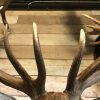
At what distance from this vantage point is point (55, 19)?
3.73 m

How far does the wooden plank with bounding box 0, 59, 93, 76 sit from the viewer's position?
271 centimetres

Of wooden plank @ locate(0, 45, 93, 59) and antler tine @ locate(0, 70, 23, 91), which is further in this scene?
wooden plank @ locate(0, 45, 93, 59)

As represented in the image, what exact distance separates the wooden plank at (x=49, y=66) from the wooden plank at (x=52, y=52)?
0.26 ft

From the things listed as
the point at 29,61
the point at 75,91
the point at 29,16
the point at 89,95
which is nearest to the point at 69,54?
the point at 29,61

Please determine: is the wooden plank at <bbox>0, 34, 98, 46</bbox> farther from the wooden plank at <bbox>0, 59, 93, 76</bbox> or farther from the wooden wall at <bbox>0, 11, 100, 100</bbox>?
the wooden plank at <bbox>0, 59, 93, 76</bbox>

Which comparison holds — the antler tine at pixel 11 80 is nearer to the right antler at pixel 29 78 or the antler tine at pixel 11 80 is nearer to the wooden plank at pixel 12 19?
the right antler at pixel 29 78

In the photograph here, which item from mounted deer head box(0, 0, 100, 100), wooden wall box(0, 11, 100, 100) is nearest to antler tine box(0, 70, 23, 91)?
mounted deer head box(0, 0, 100, 100)

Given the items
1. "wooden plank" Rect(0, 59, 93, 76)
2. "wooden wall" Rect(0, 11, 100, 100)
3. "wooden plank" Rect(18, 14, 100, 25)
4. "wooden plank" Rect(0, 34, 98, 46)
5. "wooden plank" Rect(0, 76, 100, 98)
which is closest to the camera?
"wooden plank" Rect(0, 76, 100, 98)

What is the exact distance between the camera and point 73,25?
141 inches

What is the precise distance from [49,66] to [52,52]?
0.25 m

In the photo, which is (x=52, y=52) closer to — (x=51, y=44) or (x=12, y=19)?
(x=51, y=44)

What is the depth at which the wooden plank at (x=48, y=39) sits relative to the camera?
125 inches

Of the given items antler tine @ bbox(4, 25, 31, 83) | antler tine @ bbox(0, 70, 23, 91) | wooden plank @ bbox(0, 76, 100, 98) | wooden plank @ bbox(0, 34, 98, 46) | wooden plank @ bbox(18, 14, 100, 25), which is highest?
antler tine @ bbox(4, 25, 31, 83)

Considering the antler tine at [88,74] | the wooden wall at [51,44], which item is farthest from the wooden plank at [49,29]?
the antler tine at [88,74]
